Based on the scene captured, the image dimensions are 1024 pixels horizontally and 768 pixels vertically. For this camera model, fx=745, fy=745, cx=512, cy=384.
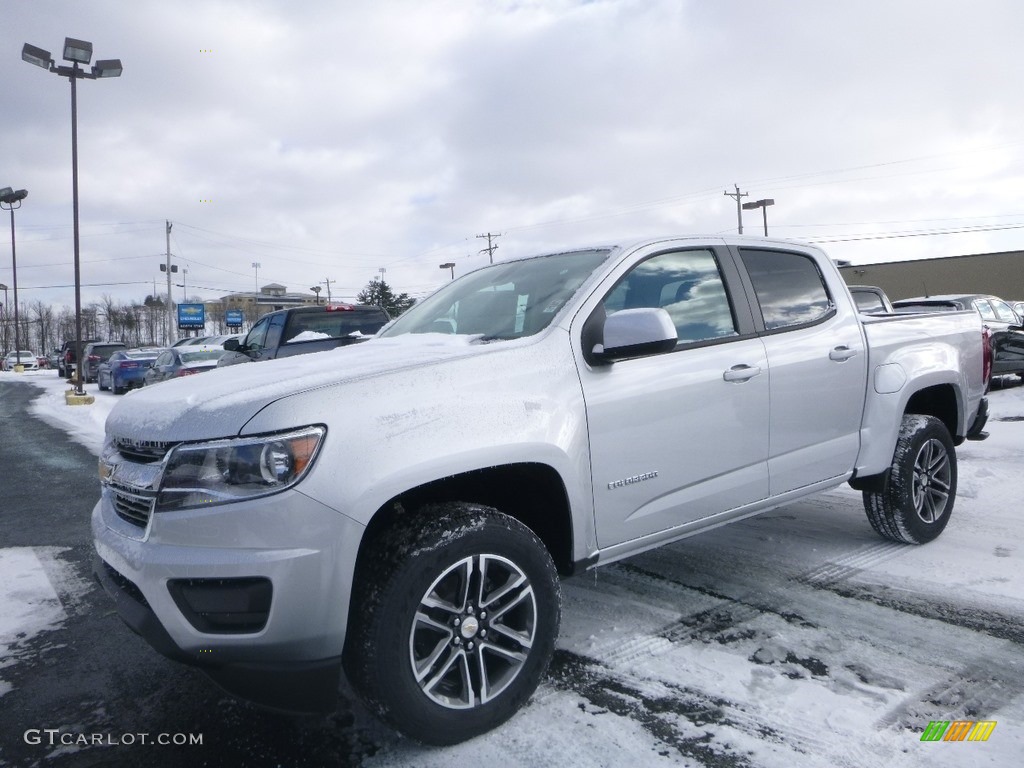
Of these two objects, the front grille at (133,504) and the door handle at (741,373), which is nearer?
the front grille at (133,504)

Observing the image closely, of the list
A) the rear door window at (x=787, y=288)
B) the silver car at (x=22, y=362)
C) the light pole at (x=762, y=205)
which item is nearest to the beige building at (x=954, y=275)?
the light pole at (x=762, y=205)

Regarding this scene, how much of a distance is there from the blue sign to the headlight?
63099mm

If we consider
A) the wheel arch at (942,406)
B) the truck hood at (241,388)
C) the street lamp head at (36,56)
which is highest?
the street lamp head at (36,56)

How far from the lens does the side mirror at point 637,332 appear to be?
2816 millimetres

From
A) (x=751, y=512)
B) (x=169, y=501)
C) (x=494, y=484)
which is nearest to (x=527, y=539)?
(x=494, y=484)

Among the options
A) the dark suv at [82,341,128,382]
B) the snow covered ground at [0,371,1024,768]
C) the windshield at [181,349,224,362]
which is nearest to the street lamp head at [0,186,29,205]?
the dark suv at [82,341,128,382]

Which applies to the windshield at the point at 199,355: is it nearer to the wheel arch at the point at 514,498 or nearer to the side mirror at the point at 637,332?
the wheel arch at the point at 514,498

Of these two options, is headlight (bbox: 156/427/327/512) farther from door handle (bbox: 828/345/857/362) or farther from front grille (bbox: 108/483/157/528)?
door handle (bbox: 828/345/857/362)

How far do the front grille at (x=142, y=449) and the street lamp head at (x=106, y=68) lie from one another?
19.2m

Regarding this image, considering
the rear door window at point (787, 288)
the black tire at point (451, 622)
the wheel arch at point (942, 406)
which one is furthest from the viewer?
the wheel arch at point (942, 406)


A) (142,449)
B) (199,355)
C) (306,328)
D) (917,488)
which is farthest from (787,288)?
(199,355)

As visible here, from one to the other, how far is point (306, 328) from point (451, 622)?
815 cm

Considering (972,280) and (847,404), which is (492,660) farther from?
(972,280)

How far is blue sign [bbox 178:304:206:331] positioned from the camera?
60.0 meters
